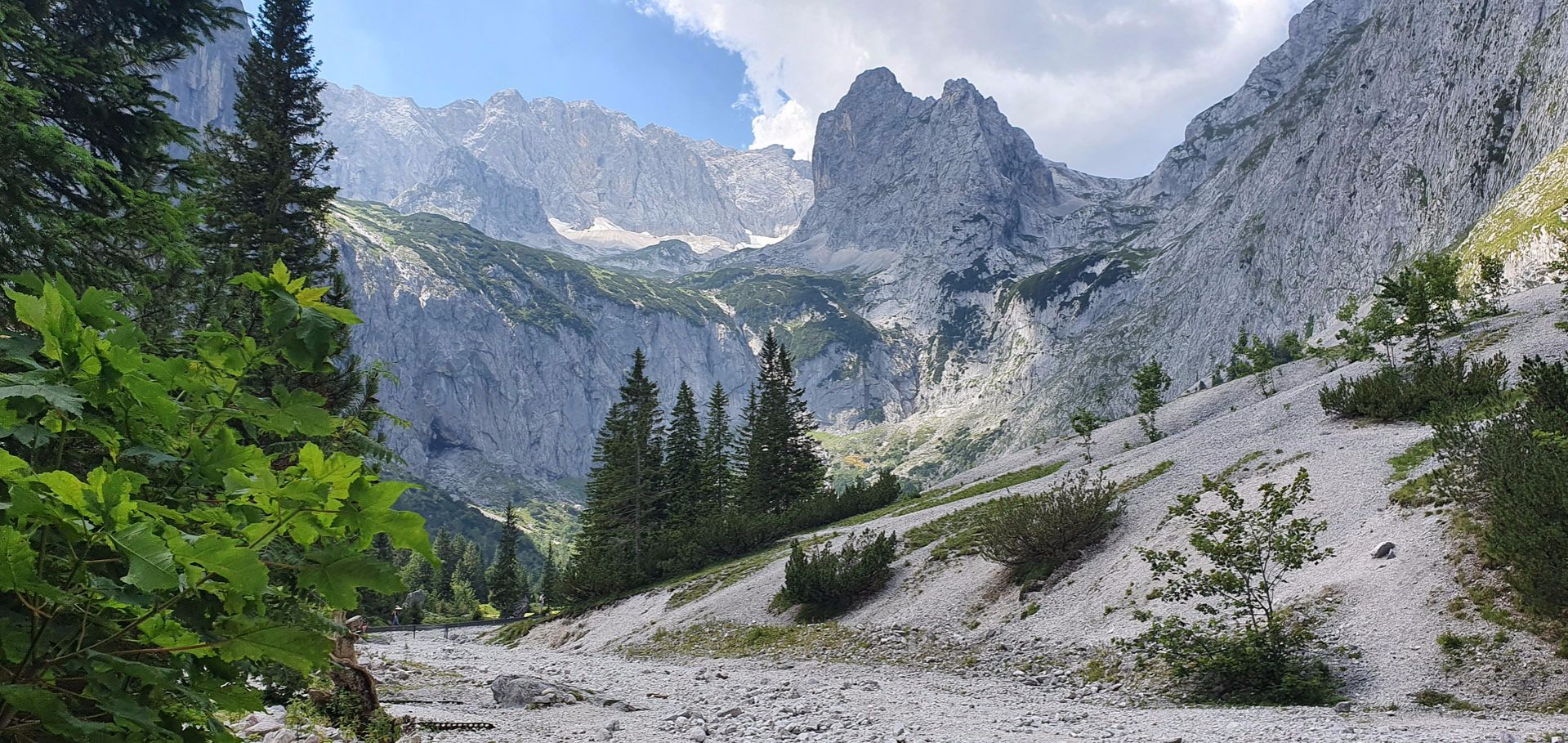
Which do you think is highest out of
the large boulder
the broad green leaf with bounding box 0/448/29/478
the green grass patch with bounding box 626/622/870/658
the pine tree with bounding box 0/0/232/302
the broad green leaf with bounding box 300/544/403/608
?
the pine tree with bounding box 0/0/232/302

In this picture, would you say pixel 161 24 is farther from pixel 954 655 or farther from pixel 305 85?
Answer: pixel 954 655

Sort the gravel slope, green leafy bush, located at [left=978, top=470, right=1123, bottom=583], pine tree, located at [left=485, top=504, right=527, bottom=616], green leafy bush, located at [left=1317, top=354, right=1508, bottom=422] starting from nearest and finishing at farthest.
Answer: the gravel slope → green leafy bush, located at [left=978, top=470, right=1123, bottom=583] → green leafy bush, located at [left=1317, top=354, right=1508, bottom=422] → pine tree, located at [left=485, top=504, right=527, bottom=616]

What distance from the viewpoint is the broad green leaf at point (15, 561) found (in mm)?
1519

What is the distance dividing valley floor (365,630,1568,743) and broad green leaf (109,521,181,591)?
9.82 meters

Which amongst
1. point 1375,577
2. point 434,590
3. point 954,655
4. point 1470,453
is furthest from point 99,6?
point 434,590

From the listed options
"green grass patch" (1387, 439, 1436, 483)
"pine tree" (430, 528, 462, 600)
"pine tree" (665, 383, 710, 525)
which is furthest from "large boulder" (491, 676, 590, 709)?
"pine tree" (430, 528, 462, 600)

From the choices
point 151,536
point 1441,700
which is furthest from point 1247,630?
point 151,536

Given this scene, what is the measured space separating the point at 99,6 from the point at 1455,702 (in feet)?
70.5

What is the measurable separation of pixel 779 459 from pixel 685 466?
8206 mm

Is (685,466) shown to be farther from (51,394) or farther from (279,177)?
(51,394)

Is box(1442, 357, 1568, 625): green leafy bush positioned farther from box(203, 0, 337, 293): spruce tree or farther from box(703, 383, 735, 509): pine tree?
box(703, 383, 735, 509): pine tree

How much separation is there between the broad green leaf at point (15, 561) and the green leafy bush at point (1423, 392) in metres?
27.2

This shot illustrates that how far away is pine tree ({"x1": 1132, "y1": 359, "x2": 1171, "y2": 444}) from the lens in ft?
128

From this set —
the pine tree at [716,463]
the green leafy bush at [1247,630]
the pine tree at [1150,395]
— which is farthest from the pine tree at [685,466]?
the green leafy bush at [1247,630]
